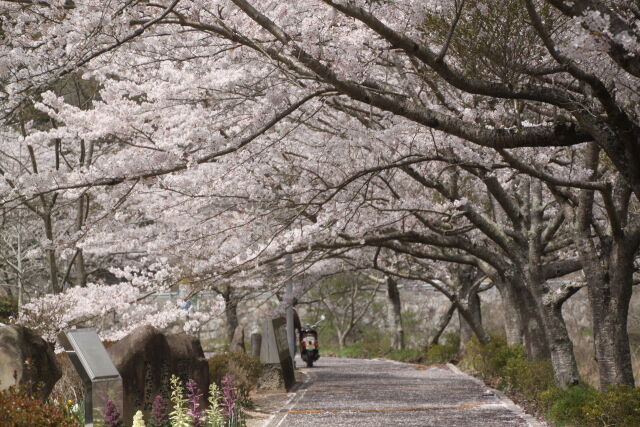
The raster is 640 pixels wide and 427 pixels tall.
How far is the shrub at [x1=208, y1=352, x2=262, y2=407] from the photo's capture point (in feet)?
43.9

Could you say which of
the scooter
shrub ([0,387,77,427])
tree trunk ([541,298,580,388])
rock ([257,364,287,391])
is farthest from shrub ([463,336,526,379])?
shrub ([0,387,77,427])

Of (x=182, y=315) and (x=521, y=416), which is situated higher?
(x=182, y=315)

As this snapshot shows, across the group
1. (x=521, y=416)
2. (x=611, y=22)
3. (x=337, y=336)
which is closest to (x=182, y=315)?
(x=521, y=416)

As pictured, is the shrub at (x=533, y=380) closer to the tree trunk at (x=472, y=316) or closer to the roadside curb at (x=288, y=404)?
the roadside curb at (x=288, y=404)

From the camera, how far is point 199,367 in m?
11.4

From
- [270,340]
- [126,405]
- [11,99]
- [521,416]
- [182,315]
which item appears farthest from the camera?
[270,340]

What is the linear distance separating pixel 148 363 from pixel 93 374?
11.5ft

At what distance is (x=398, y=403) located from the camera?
1352 centimetres

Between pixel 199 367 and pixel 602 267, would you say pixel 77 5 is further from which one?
pixel 602 267

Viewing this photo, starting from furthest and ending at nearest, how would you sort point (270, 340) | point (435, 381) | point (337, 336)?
point (337, 336) → point (435, 381) → point (270, 340)

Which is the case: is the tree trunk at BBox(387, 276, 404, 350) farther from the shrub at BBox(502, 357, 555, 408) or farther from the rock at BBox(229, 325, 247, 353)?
the shrub at BBox(502, 357, 555, 408)

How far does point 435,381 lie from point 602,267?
8265 millimetres

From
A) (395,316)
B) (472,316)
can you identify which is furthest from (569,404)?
(395,316)

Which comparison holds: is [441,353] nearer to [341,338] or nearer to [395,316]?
[395,316]
